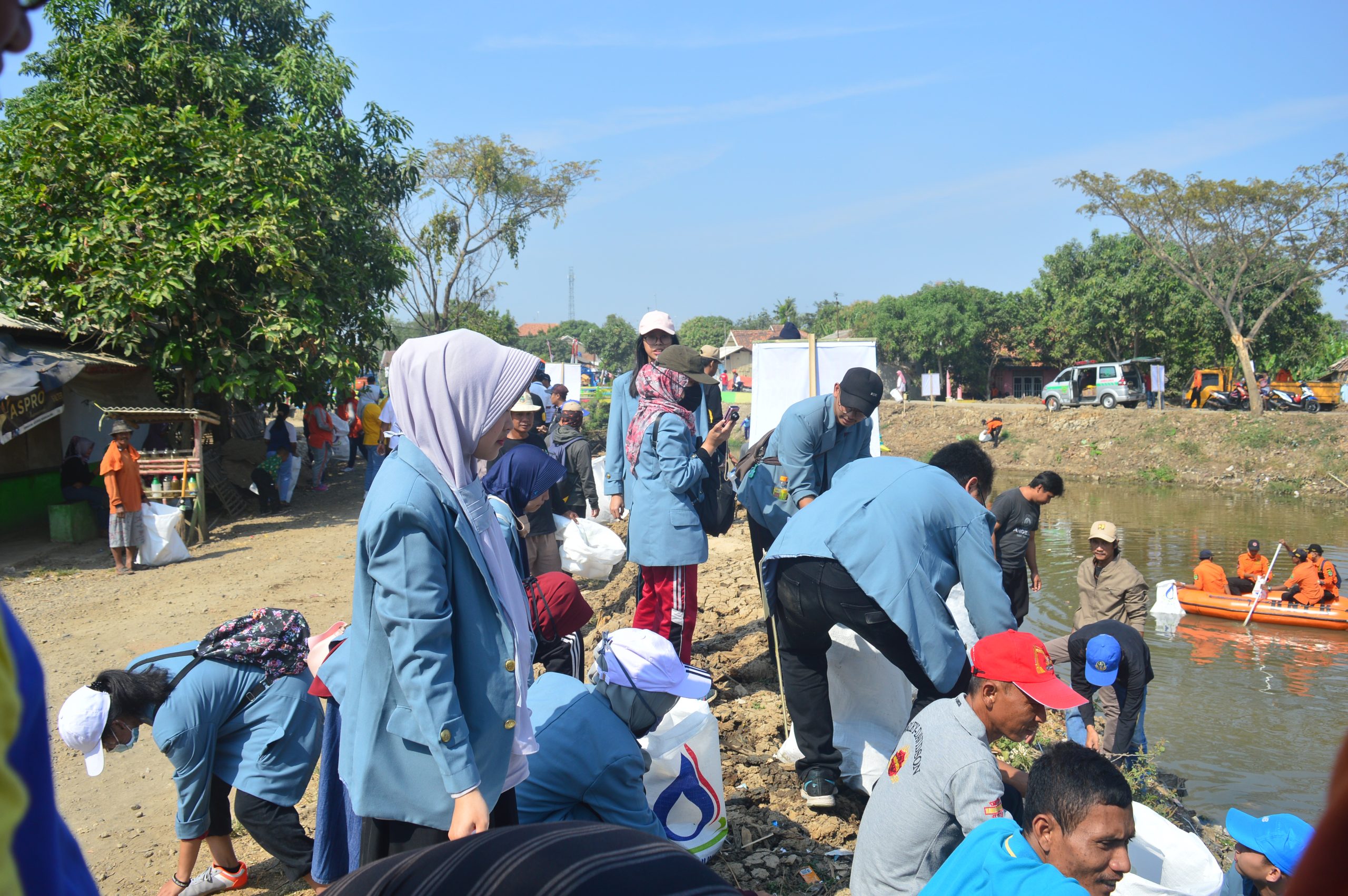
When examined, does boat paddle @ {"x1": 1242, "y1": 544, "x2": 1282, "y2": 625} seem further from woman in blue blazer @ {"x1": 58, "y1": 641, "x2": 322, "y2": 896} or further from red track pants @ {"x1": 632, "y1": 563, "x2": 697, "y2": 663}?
woman in blue blazer @ {"x1": 58, "y1": 641, "x2": 322, "y2": 896}

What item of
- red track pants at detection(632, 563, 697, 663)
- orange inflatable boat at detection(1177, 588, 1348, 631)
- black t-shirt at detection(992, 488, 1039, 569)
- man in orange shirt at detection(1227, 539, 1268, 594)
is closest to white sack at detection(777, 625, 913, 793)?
red track pants at detection(632, 563, 697, 663)

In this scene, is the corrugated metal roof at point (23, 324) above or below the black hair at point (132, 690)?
above

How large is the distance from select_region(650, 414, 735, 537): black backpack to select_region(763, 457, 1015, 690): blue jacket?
144 cm

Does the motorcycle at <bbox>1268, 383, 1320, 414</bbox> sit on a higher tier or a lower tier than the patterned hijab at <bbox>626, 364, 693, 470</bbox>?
lower

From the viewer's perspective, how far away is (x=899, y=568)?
3.24m

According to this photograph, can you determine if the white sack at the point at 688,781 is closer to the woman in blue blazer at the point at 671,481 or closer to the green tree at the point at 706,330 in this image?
the woman in blue blazer at the point at 671,481

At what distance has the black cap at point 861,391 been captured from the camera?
15.3ft

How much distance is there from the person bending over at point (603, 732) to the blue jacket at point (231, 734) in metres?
1.26

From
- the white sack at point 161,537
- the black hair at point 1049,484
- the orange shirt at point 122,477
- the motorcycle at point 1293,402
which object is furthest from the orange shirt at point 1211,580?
the motorcycle at point 1293,402

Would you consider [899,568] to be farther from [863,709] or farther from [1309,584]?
[1309,584]

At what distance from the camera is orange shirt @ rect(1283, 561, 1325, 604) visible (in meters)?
10.4

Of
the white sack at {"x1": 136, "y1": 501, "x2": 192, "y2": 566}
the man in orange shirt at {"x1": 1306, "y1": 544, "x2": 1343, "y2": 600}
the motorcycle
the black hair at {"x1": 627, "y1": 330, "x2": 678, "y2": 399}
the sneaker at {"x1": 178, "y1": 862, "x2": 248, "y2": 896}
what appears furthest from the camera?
the motorcycle

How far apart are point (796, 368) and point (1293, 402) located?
78.1 ft

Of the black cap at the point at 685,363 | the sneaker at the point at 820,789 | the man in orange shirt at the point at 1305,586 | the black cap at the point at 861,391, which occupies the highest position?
the black cap at the point at 685,363
